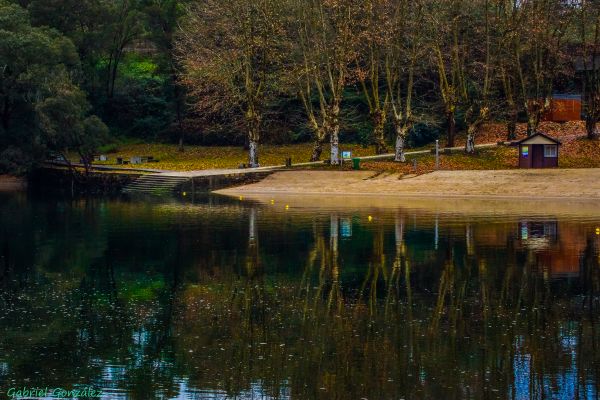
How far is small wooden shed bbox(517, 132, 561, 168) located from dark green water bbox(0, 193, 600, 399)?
953 inches

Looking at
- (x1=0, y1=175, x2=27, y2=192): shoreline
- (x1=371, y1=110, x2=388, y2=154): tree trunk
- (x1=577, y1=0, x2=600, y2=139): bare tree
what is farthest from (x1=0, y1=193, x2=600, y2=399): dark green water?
(x1=0, y1=175, x2=27, y2=192): shoreline

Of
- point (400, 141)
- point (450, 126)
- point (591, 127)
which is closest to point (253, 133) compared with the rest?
point (400, 141)

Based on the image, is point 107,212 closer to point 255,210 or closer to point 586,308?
point 255,210

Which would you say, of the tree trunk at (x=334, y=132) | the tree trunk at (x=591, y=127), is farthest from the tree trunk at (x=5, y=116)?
the tree trunk at (x=591, y=127)

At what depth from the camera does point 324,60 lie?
78.6 meters

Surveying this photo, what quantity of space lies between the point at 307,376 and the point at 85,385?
15.8ft

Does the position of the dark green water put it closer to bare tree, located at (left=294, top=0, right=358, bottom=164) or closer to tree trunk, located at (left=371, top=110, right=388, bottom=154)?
bare tree, located at (left=294, top=0, right=358, bottom=164)

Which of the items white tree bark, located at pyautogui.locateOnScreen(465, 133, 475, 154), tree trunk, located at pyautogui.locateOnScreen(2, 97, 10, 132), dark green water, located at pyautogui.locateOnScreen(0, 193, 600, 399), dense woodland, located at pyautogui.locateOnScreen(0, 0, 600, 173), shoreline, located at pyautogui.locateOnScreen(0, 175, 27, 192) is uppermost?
dense woodland, located at pyautogui.locateOnScreen(0, 0, 600, 173)

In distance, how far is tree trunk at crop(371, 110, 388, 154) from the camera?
7938 centimetres

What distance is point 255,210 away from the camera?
5809 centimetres

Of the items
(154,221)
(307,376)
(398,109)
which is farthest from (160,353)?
(398,109)

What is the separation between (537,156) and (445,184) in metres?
9.30

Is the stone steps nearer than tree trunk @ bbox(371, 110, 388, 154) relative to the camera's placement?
Yes

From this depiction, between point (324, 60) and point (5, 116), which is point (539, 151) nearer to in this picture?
point (324, 60)
